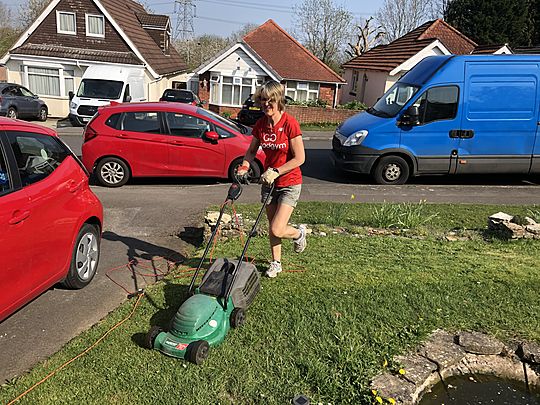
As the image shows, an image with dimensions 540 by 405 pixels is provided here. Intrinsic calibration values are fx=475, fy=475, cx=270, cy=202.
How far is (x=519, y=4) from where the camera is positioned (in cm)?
3419

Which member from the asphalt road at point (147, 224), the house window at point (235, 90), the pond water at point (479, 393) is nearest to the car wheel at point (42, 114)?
the house window at point (235, 90)

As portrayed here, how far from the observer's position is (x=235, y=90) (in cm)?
2870

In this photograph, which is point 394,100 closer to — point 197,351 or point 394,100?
point 394,100

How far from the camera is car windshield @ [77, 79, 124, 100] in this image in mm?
21656

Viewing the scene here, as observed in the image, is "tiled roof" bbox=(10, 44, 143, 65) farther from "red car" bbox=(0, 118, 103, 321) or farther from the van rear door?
"red car" bbox=(0, 118, 103, 321)

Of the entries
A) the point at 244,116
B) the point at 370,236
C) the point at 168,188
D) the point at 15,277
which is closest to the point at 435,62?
the point at 370,236

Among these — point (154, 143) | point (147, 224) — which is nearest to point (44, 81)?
point (154, 143)

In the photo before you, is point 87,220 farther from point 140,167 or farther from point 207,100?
point 207,100

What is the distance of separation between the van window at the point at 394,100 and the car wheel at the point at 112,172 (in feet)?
20.1

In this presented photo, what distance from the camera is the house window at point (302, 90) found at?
30047 mm

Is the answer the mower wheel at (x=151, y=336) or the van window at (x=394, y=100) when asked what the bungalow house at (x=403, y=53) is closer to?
the van window at (x=394, y=100)

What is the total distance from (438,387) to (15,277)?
3.57 metres

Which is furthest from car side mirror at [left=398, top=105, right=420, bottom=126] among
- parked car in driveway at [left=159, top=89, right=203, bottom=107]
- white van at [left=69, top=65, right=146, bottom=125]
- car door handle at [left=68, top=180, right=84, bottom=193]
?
parked car in driveway at [left=159, top=89, right=203, bottom=107]

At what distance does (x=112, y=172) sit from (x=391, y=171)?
643 cm
